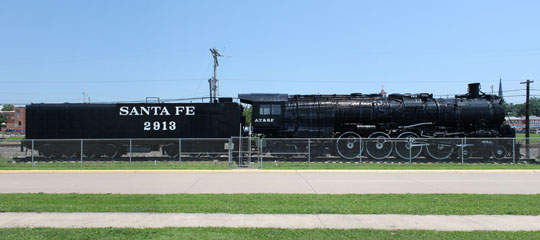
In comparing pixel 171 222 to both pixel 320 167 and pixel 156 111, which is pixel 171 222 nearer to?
pixel 320 167

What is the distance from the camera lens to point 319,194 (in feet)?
32.5

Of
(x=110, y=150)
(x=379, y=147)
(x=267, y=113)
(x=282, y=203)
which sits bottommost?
(x=282, y=203)

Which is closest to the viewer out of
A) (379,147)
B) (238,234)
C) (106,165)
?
(238,234)

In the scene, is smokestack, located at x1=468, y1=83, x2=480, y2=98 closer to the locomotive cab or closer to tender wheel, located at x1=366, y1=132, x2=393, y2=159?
tender wheel, located at x1=366, y1=132, x2=393, y2=159

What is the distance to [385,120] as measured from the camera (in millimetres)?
20203

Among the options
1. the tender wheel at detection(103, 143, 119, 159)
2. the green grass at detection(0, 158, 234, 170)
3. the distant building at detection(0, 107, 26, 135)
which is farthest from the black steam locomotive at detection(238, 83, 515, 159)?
the distant building at detection(0, 107, 26, 135)

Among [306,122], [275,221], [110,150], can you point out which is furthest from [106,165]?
[275,221]

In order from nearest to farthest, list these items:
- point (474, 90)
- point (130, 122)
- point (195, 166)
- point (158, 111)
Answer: point (195, 166)
point (158, 111)
point (130, 122)
point (474, 90)

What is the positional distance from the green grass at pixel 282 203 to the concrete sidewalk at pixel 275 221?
0.31 meters

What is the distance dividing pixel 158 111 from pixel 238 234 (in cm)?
1523

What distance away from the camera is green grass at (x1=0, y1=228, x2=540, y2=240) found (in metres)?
5.80

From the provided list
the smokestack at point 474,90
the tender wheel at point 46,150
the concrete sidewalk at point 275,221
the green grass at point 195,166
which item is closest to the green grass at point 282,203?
the concrete sidewalk at point 275,221

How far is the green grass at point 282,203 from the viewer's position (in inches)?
302

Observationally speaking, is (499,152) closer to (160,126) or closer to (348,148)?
(348,148)
